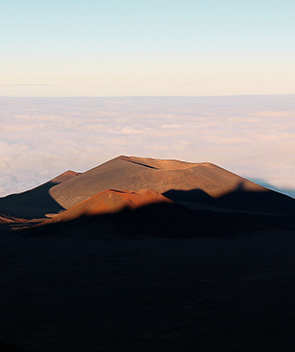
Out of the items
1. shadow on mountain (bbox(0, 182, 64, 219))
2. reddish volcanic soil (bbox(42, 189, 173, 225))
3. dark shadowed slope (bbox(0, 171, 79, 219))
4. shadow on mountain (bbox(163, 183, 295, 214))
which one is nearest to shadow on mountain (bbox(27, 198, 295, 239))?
reddish volcanic soil (bbox(42, 189, 173, 225))

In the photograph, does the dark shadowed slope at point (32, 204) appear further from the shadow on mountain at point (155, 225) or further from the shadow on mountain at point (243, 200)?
the shadow on mountain at point (155, 225)

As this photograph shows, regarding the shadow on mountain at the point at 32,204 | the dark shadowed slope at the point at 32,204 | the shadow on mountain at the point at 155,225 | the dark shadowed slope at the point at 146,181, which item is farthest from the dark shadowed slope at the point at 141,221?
the dark shadowed slope at the point at 146,181

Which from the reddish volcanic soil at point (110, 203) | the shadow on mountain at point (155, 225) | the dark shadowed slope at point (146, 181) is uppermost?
the dark shadowed slope at point (146, 181)

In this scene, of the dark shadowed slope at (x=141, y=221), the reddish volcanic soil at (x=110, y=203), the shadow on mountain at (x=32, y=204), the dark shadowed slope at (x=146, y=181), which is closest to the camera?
the dark shadowed slope at (x=141, y=221)

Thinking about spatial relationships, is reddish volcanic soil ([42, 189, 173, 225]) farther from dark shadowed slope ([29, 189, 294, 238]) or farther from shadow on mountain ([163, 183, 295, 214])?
shadow on mountain ([163, 183, 295, 214])

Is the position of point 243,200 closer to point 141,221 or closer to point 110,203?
point 110,203

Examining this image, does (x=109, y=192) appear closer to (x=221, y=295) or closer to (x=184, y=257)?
(x=184, y=257)

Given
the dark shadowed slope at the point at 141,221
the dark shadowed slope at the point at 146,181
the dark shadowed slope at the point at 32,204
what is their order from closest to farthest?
the dark shadowed slope at the point at 141,221
the dark shadowed slope at the point at 32,204
the dark shadowed slope at the point at 146,181
